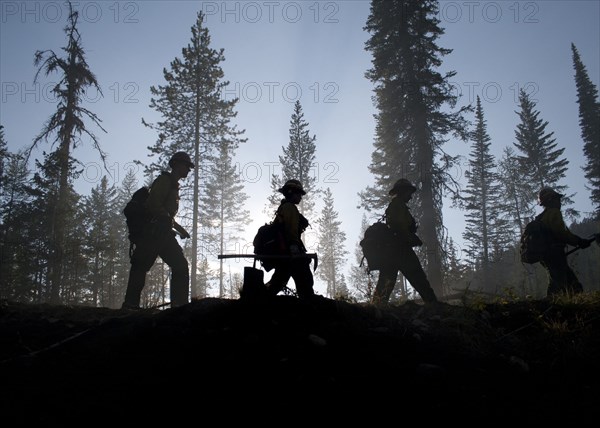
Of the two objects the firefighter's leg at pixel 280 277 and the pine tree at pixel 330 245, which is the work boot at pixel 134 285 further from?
the pine tree at pixel 330 245

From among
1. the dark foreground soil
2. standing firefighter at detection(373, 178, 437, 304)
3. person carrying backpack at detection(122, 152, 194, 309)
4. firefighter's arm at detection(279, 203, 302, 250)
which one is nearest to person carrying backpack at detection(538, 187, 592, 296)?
standing firefighter at detection(373, 178, 437, 304)

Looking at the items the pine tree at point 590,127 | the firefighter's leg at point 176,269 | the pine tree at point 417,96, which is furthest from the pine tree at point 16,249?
the pine tree at point 590,127

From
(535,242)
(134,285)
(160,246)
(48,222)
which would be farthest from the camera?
(48,222)

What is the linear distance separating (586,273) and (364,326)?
128 feet

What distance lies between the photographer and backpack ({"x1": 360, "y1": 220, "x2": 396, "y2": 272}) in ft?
22.3

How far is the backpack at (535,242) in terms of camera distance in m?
6.96

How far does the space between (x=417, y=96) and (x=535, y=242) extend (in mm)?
10766

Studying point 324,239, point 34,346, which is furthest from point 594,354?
point 324,239

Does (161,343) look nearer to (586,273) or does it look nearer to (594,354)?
(594,354)

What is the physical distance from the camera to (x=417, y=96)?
16203 millimetres

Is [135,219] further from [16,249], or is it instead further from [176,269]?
[16,249]

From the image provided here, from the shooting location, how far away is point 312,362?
125 inches

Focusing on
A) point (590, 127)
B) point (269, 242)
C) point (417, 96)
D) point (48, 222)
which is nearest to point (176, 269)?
point (269, 242)

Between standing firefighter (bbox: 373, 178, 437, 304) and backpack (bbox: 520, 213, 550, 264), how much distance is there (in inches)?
83.7
